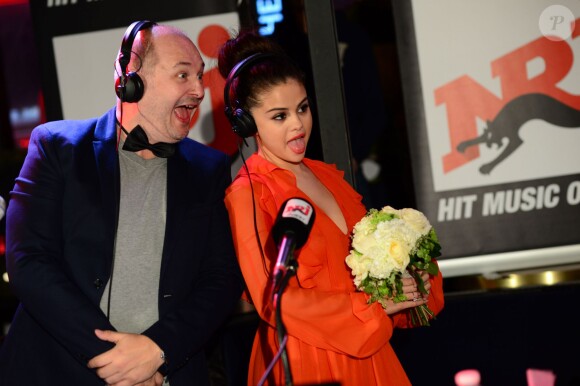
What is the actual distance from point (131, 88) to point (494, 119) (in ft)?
6.92

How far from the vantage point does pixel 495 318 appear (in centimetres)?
403

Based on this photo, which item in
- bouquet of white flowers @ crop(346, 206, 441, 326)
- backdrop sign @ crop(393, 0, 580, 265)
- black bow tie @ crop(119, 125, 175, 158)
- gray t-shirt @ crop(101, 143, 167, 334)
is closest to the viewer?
bouquet of white flowers @ crop(346, 206, 441, 326)

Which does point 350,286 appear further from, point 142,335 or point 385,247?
point 142,335

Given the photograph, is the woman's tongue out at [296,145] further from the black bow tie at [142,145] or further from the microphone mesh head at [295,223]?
the microphone mesh head at [295,223]

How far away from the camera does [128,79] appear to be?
2855mm

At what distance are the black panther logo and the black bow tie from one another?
1853mm

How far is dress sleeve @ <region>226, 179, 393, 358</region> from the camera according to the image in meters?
2.69

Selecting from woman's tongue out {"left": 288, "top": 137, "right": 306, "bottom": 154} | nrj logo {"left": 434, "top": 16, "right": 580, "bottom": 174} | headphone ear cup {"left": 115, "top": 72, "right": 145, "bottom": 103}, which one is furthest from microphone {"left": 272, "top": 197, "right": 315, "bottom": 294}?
nrj logo {"left": 434, "top": 16, "right": 580, "bottom": 174}

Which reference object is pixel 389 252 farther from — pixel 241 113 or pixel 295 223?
pixel 241 113

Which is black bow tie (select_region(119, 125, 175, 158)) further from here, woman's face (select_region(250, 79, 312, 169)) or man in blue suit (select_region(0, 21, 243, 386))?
woman's face (select_region(250, 79, 312, 169))

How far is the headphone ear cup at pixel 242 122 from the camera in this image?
2.84 metres

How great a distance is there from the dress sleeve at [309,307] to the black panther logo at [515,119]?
175 cm

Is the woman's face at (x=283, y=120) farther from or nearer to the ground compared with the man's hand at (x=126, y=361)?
farther from the ground

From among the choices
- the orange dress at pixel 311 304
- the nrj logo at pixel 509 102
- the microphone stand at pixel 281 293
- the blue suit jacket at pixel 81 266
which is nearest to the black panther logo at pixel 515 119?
the nrj logo at pixel 509 102
